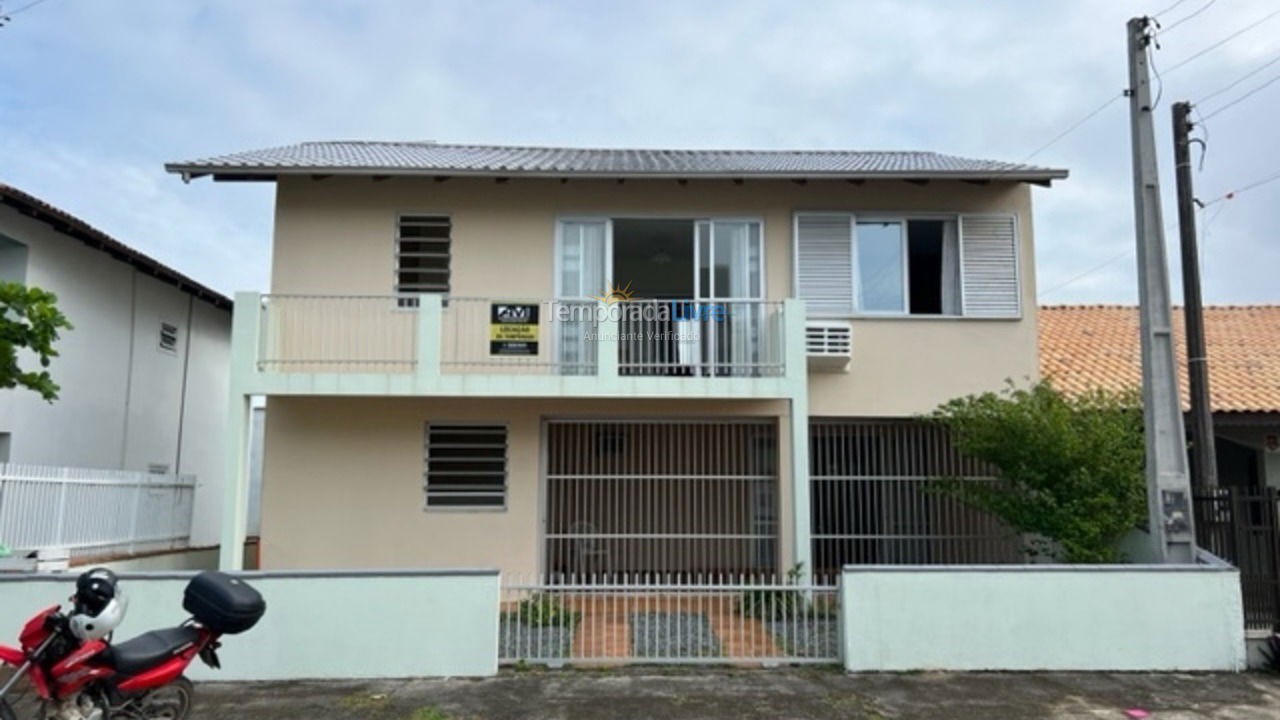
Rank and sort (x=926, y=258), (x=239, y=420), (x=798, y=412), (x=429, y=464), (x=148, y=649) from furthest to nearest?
(x=926, y=258)
(x=429, y=464)
(x=798, y=412)
(x=239, y=420)
(x=148, y=649)

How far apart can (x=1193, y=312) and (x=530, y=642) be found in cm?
830

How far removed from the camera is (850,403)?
11.4 meters

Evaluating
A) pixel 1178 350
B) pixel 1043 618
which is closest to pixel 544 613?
pixel 1043 618

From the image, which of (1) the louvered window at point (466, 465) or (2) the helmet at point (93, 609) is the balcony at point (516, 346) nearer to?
(1) the louvered window at point (466, 465)

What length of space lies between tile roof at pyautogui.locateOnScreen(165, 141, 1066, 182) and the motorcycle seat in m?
6.40

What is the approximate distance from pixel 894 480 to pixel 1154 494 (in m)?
3.45

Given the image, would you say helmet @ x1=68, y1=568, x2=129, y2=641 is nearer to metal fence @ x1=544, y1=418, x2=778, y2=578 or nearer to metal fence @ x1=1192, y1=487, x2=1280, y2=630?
metal fence @ x1=544, y1=418, x2=778, y2=578

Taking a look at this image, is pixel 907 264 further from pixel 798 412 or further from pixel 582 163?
pixel 582 163

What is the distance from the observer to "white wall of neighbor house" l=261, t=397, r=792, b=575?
1105cm

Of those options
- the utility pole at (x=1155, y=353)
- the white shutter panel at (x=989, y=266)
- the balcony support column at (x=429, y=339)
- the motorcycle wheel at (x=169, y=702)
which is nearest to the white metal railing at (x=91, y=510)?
the balcony support column at (x=429, y=339)

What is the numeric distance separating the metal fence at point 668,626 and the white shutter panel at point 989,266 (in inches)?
189

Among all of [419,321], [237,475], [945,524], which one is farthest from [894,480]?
[237,475]

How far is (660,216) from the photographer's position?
11.7m

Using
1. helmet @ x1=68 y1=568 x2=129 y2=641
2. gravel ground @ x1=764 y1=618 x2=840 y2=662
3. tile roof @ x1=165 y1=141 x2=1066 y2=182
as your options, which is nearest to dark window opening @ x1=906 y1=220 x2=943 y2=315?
tile roof @ x1=165 y1=141 x2=1066 y2=182
